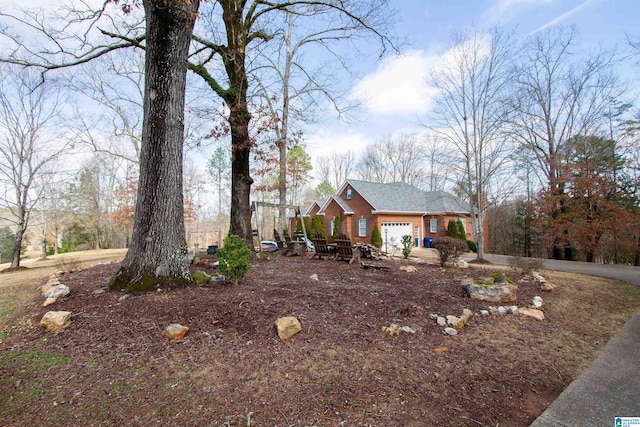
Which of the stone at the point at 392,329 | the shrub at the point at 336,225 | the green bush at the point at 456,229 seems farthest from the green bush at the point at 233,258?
the green bush at the point at 456,229

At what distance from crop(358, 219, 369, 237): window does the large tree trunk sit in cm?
A: 1547

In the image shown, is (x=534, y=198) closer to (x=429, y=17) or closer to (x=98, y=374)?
(x=429, y=17)

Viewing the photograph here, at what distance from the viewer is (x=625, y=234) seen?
1141 cm

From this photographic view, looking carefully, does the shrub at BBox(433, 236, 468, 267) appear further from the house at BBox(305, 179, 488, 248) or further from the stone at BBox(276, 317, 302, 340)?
the house at BBox(305, 179, 488, 248)

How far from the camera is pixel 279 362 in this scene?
2.70 m

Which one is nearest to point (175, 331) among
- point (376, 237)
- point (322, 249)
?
point (322, 249)

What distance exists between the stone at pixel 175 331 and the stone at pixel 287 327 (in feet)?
3.24

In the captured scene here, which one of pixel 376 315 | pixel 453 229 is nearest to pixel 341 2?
pixel 376 315

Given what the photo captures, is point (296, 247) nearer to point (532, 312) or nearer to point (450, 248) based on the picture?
point (450, 248)

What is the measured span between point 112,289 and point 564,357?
225 inches

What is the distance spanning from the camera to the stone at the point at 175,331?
299 cm

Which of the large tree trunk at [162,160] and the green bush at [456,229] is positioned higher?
the large tree trunk at [162,160]

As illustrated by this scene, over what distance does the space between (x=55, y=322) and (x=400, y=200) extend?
63.4ft

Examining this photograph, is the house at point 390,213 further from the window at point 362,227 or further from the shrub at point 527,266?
the shrub at point 527,266
